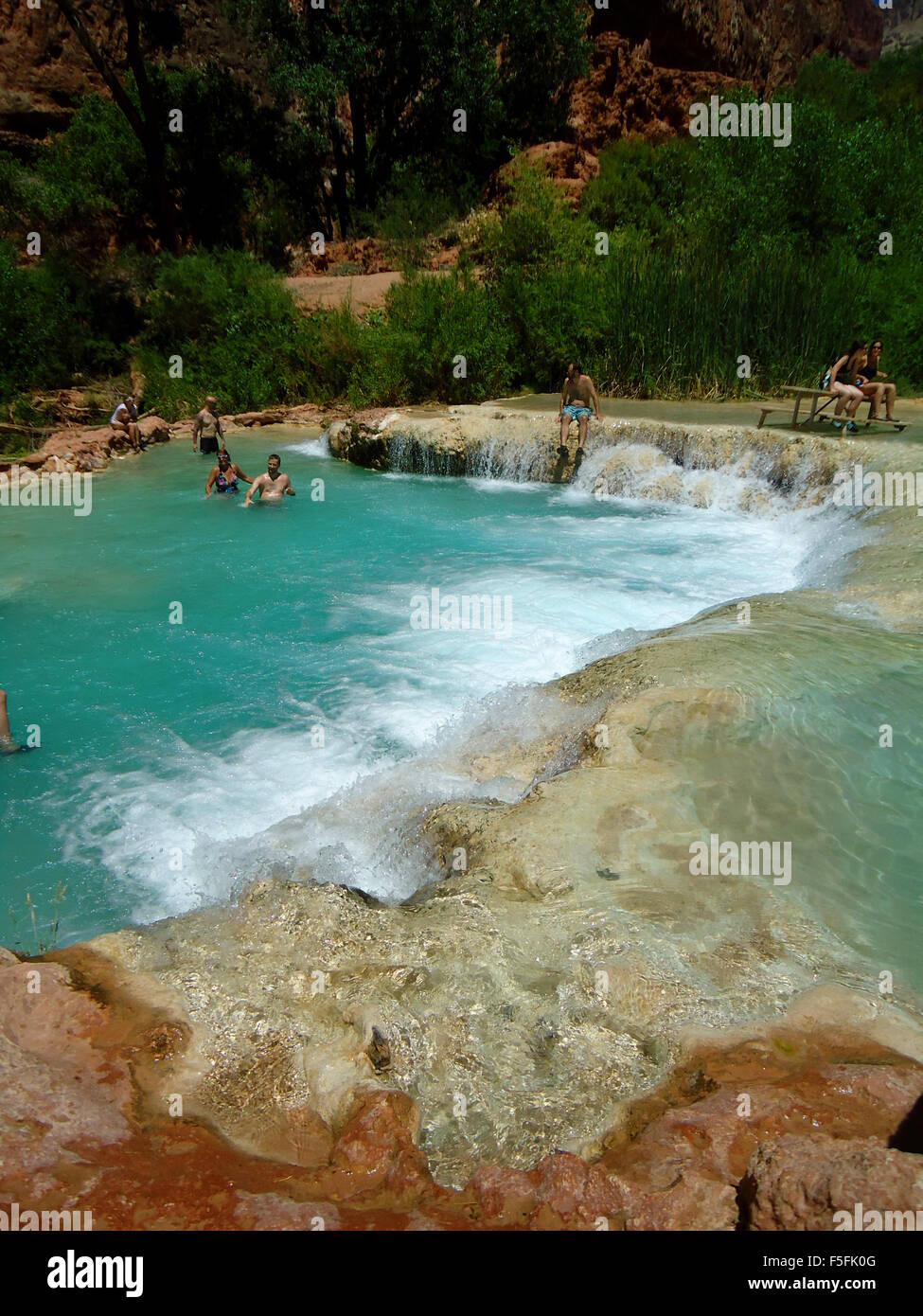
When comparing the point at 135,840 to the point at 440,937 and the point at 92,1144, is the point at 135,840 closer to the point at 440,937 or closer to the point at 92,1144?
the point at 440,937

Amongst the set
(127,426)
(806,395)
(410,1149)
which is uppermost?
(127,426)

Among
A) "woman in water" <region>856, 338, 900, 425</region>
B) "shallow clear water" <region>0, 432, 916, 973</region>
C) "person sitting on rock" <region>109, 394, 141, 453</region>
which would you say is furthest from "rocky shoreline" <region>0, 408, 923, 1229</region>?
"person sitting on rock" <region>109, 394, 141, 453</region>

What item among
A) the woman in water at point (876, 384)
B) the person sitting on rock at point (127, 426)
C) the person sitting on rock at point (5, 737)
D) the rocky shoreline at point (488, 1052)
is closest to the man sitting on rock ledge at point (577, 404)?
the woman in water at point (876, 384)

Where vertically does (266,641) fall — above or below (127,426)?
below

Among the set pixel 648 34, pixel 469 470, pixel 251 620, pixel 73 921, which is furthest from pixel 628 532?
pixel 648 34

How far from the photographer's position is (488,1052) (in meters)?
2.80

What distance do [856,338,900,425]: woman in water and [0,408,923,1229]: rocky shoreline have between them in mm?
9188

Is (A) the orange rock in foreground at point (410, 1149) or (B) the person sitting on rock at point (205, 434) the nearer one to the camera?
(A) the orange rock in foreground at point (410, 1149)

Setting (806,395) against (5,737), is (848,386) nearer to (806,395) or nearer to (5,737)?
(806,395)

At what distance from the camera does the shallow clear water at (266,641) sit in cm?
470

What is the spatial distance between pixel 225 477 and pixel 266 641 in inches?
204

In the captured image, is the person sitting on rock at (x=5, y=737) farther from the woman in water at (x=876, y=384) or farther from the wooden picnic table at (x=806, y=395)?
the woman in water at (x=876, y=384)

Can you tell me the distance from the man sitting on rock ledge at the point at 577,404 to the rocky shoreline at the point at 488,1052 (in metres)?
8.74

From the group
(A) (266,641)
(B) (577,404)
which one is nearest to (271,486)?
(B) (577,404)
